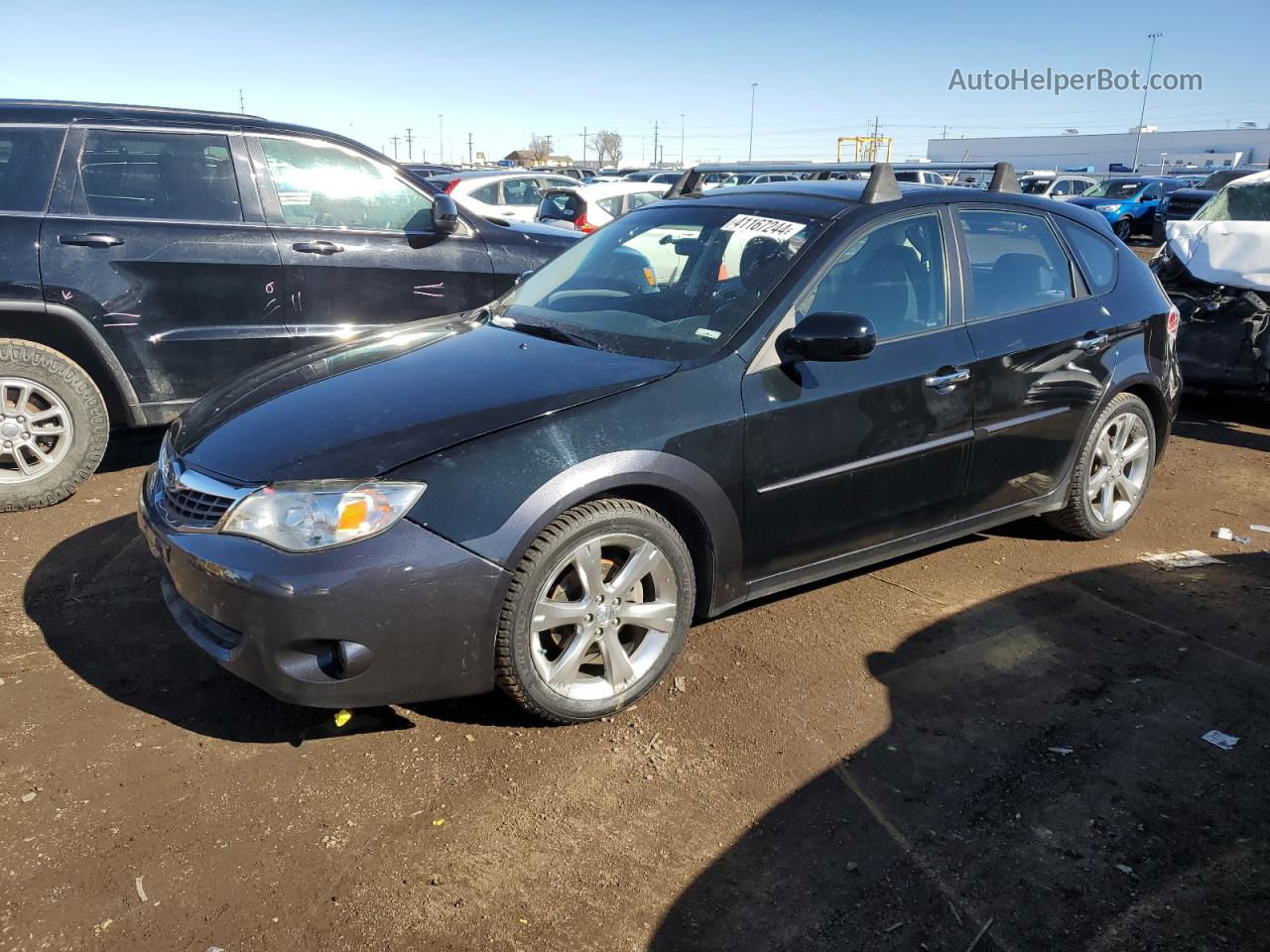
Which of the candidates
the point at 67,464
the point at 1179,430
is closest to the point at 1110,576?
the point at 1179,430

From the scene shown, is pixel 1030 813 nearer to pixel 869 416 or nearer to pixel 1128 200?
pixel 869 416

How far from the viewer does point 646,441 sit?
3023mm

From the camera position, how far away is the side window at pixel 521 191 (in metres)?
15.5

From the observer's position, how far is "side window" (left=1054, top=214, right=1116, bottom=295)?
4453 millimetres

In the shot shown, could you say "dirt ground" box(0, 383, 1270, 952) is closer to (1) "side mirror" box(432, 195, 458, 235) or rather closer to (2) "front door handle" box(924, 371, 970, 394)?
(2) "front door handle" box(924, 371, 970, 394)

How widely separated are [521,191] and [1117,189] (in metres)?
19.0

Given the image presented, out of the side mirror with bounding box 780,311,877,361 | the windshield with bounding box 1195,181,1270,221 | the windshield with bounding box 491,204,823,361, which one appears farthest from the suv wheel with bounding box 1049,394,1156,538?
the windshield with bounding box 1195,181,1270,221

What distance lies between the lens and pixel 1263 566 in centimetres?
454

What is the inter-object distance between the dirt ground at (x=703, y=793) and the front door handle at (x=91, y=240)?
1.75 meters

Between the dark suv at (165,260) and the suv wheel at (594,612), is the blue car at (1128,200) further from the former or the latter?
the suv wheel at (594,612)

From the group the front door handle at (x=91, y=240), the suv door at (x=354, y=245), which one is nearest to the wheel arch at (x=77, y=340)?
the front door handle at (x=91, y=240)

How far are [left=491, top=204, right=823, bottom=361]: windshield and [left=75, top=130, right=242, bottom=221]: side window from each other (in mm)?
2082

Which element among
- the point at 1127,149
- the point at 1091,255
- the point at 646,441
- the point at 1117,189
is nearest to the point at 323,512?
the point at 646,441

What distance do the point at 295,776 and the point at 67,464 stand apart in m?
2.87
